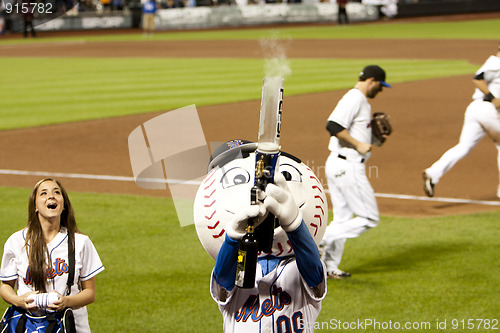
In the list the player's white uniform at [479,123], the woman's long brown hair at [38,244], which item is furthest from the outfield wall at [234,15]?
the woman's long brown hair at [38,244]

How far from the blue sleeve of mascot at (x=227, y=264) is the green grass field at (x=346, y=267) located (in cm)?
261

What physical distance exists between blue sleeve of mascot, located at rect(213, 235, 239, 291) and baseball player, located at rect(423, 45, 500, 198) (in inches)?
266

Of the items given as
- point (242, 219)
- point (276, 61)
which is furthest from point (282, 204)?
point (276, 61)

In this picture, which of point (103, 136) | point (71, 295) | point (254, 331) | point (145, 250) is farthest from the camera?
point (103, 136)

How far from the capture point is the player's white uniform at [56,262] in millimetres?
4363

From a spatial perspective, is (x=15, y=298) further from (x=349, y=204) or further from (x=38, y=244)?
(x=349, y=204)

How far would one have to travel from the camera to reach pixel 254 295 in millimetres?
3713

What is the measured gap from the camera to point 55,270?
14.3 feet

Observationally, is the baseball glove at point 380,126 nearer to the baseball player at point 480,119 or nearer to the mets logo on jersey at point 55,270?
the baseball player at point 480,119

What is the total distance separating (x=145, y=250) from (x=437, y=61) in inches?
873

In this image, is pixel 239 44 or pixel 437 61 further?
pixel 239 44

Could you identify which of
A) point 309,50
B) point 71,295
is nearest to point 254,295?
point 71,295

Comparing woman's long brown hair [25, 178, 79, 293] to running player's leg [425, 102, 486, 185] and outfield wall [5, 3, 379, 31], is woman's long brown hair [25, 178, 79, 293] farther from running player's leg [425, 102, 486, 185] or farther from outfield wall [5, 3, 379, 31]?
outfield wall [5, 3, 379, 31]

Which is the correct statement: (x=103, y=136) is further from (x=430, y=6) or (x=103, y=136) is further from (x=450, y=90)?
(x=430, y=6)
